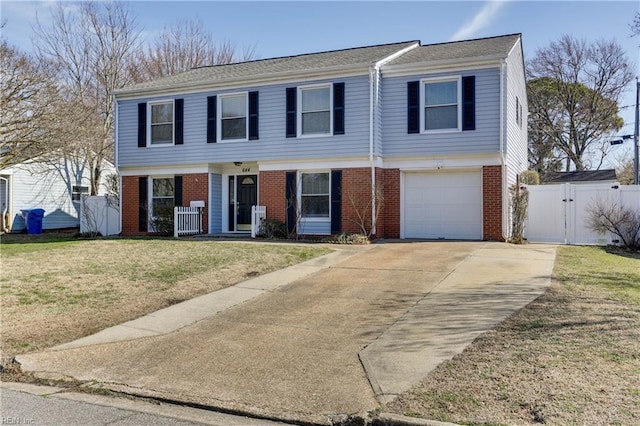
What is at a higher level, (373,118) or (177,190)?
(373,118)

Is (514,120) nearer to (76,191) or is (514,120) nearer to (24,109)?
(24,109)

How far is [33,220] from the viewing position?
2467 cm

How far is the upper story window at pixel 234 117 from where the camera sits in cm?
1862

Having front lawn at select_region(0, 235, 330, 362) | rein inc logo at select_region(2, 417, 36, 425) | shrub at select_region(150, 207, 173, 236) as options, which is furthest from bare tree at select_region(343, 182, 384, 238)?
rein inc logo at select_region(2, 417, 36, 425)

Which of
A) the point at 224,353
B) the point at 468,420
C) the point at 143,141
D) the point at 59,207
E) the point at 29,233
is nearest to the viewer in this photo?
the point at 468,420

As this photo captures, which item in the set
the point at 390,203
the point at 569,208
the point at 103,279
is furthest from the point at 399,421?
the point at 569,208

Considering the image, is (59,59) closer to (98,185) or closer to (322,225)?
(98,185)

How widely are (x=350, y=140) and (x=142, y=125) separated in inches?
331

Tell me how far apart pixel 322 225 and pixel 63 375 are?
12.0 metres

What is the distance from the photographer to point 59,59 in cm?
2791

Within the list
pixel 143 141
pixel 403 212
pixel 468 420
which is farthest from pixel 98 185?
pixel 468 420

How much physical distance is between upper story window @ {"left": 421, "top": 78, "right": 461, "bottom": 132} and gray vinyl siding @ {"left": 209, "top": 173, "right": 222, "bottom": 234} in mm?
7857

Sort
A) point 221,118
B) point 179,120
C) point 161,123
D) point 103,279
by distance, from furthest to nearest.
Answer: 1. point 161,123
2. point 179,120
3. point 221,118
4. point 103,279

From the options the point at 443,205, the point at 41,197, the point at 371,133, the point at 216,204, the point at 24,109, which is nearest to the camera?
the point at 371,133
